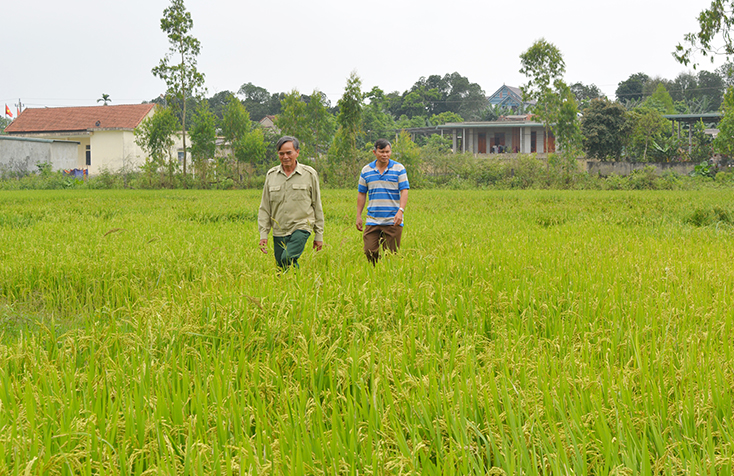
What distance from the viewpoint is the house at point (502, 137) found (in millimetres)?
48781

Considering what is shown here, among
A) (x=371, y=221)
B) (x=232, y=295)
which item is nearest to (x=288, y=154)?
(x=371, y=221)

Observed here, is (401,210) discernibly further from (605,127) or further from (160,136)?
(605,127)

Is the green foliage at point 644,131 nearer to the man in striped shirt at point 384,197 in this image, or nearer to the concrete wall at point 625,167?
the concrete wall at point 625,167

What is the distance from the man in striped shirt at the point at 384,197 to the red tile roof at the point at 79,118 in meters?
41.2

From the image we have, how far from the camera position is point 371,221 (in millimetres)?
6762

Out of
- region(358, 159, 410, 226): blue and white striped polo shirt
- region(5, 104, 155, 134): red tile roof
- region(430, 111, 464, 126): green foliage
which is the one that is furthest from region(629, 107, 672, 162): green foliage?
region(5, 104, 155, 134): red tile roof

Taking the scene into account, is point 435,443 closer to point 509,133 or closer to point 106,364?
point 106,364

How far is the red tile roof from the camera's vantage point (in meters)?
44.3

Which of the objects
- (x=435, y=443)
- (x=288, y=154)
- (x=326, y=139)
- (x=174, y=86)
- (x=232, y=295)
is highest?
(x=174, y=86)

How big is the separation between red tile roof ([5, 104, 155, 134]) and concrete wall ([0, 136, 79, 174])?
4.17 m

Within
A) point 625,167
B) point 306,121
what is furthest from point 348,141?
point 625,167

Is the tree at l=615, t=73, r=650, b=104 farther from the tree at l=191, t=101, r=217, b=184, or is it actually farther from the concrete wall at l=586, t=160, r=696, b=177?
the tree at l=191, t=101, r=217, b=184

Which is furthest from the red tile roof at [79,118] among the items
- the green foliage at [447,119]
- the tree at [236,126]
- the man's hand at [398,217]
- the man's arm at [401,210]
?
the man's hand at [398,217]

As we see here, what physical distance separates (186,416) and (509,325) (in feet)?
6.83
